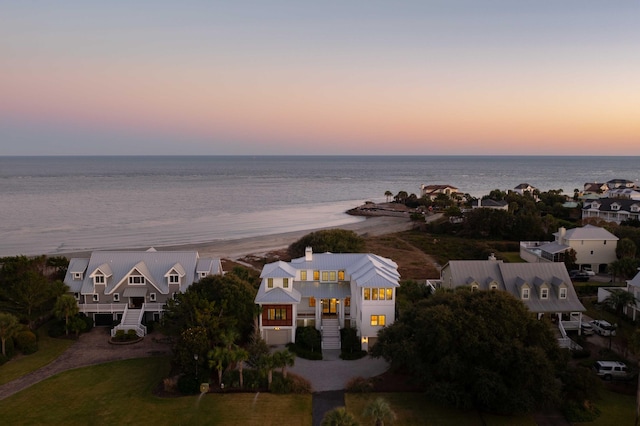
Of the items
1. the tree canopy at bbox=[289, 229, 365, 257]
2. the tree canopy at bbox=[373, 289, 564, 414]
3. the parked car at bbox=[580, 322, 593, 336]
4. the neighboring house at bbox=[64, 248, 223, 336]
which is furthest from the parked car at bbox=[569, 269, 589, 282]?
the neighboring house at bbox=[64, 248, 223, 336]

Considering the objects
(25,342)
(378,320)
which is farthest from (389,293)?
(25,342)

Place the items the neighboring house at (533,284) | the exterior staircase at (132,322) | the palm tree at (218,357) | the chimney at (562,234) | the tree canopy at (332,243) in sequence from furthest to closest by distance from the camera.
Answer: the chimney at (562,234) < the tree canopy at (332,243) < the exterior staircase at (132,322) < the neighboring house at (533,284) < the palm tree at (218,357)

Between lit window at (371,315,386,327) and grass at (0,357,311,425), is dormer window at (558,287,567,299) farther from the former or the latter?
grass at (0,357,311,425)

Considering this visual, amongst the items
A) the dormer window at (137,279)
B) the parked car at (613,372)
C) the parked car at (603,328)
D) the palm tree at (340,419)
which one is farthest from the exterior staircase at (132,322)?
the parked car at (603,328)

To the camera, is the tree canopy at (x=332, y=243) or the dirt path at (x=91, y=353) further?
the tree canopy at (x=332, y=243)

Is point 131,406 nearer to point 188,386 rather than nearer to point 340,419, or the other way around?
point 188,386

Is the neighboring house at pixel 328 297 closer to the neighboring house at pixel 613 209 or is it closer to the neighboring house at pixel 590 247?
the neighboring house at pixel 590 247

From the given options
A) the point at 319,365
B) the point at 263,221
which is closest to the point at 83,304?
the point at 319,365
